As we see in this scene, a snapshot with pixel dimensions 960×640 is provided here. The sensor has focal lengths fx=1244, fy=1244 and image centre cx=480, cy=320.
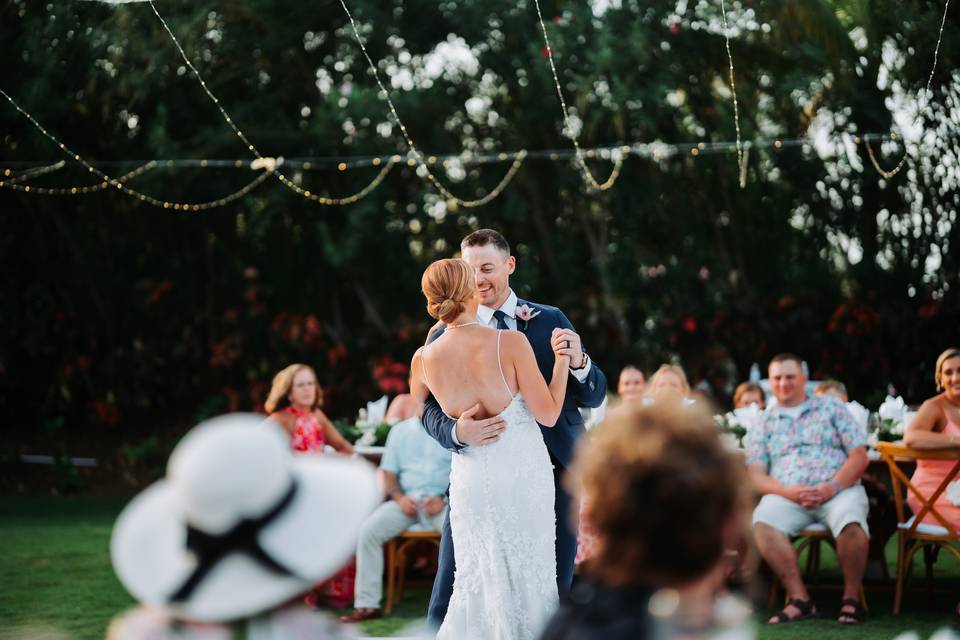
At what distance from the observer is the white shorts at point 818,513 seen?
597 cm

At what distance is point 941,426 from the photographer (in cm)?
596

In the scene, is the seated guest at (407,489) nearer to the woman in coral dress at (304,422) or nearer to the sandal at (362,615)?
the sandal at (362,615)

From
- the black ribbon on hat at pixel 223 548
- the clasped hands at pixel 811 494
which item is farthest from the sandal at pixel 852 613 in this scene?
the black ribbon on hat at pixel 223 548

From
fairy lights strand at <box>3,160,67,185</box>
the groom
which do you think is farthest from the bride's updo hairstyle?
fairy lights strand at <box>3,160,67,185</box>

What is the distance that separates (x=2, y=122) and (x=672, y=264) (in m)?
7.33

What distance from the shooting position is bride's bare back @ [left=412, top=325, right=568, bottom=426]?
3963 millimetres

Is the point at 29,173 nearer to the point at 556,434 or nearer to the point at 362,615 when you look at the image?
the point at 362,615

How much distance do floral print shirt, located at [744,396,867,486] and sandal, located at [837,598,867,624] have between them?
0.60m

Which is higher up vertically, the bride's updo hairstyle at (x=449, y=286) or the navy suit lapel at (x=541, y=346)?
the bride's updo hairstyle at (x=449, y=286)

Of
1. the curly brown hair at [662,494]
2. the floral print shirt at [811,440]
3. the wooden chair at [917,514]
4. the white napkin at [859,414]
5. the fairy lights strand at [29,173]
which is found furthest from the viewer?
the fairy lights strand at [29,173]

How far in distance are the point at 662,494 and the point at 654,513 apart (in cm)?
3

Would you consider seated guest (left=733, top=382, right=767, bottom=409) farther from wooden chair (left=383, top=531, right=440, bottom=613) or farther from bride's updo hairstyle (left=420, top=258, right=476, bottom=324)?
Answer: bride's updo hairstyle (left=420, top=258, right=476, bottom=324)

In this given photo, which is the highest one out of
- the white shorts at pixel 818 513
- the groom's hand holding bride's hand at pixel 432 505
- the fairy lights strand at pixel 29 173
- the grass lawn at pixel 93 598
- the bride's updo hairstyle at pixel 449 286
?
the fairy lights strand at pixel 29 173

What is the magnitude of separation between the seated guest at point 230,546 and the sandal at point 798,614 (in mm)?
4364
